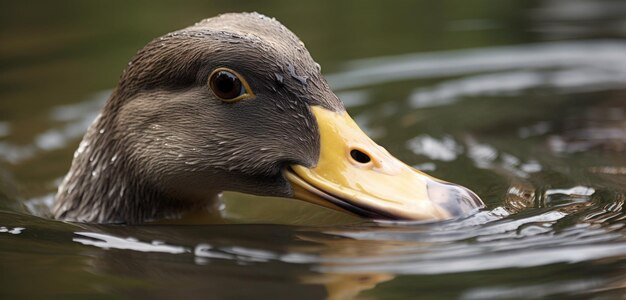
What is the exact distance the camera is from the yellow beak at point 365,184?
505cm

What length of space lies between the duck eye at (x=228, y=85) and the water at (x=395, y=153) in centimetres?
64

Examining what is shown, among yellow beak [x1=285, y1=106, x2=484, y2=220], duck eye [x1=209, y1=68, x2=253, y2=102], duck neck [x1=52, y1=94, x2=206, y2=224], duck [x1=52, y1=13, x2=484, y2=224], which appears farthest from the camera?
duck neck [x1=52, y1=94, x2=206, y2=224]

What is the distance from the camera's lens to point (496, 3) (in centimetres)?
1169

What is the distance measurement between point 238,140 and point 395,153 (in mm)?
2076

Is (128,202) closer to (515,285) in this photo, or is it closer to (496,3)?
(515,285)

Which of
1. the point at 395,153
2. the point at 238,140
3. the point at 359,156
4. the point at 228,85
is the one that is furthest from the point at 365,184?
the point at 395,153

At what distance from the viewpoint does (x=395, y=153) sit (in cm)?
740

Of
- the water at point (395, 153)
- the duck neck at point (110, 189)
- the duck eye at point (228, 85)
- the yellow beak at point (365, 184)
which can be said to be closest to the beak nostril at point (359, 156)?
the yellow beak at point (365, 184)

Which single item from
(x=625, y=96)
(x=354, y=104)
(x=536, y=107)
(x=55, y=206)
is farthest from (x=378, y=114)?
(x=55, y=206)

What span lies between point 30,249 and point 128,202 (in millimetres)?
856

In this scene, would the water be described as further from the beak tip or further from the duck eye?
the duck eye

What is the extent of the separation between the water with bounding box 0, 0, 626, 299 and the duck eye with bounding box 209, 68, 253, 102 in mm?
635

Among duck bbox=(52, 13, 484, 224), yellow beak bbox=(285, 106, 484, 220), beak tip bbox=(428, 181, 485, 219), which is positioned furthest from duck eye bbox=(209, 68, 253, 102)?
beak tip bbox=(428, 181, 485, 219)

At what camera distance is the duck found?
204 inches
